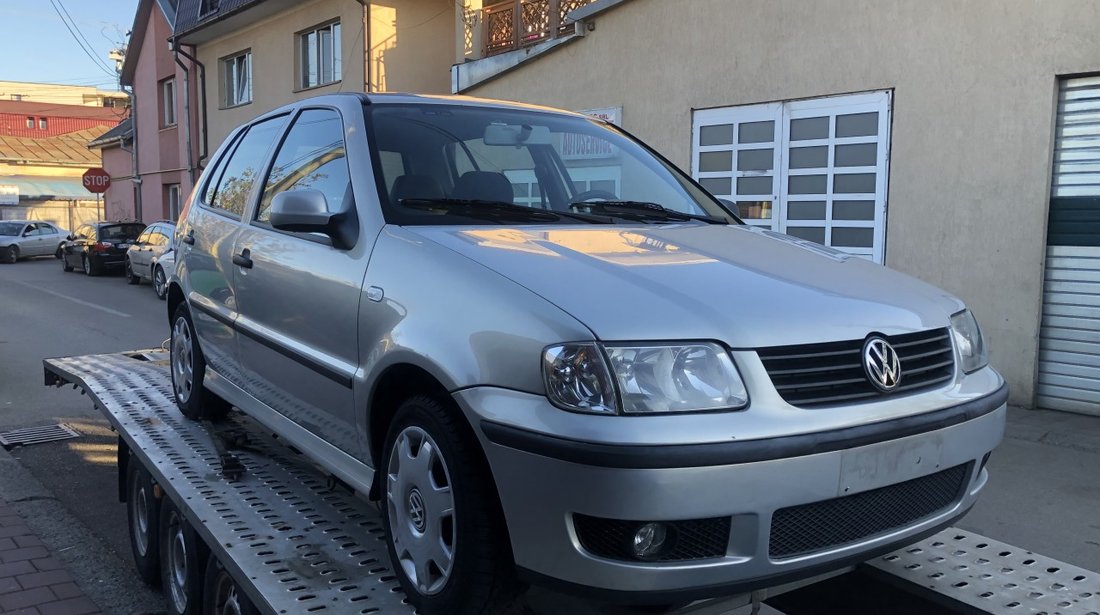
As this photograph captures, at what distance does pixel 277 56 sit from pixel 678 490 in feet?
68.2

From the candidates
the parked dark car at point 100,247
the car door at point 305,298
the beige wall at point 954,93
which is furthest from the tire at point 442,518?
the parked dark car at point 100,247

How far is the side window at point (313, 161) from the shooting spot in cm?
331

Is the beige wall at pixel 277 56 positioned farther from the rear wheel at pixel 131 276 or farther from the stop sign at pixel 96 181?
the stop sign at pixel 96 181

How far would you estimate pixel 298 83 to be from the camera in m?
20.0

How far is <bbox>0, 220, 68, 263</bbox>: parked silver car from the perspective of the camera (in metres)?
29.1

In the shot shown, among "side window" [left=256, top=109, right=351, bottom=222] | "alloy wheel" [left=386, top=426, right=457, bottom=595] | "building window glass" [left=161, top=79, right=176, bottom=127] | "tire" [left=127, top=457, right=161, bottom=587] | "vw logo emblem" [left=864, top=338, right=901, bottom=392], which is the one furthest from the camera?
"building window glass" [left=161, top=79, right=176, bottom=127]

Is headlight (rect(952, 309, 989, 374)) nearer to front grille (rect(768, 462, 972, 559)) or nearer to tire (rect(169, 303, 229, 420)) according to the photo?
front grille (rect(768, 462, 972, 559))

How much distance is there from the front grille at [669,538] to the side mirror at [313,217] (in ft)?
4.54

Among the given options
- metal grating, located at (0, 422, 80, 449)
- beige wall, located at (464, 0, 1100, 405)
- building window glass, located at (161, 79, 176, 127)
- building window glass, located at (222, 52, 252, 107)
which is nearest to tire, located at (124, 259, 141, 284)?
building window glass, located at (222, 52, 252, 107)

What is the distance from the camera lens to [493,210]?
10.2 ft

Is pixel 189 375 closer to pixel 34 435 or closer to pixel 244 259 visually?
pixel 244 259

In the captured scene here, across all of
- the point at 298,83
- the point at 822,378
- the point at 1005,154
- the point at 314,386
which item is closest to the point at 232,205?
the point at 314,386

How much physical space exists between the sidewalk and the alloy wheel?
7.21 feet

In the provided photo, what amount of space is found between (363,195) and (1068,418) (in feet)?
21.2
